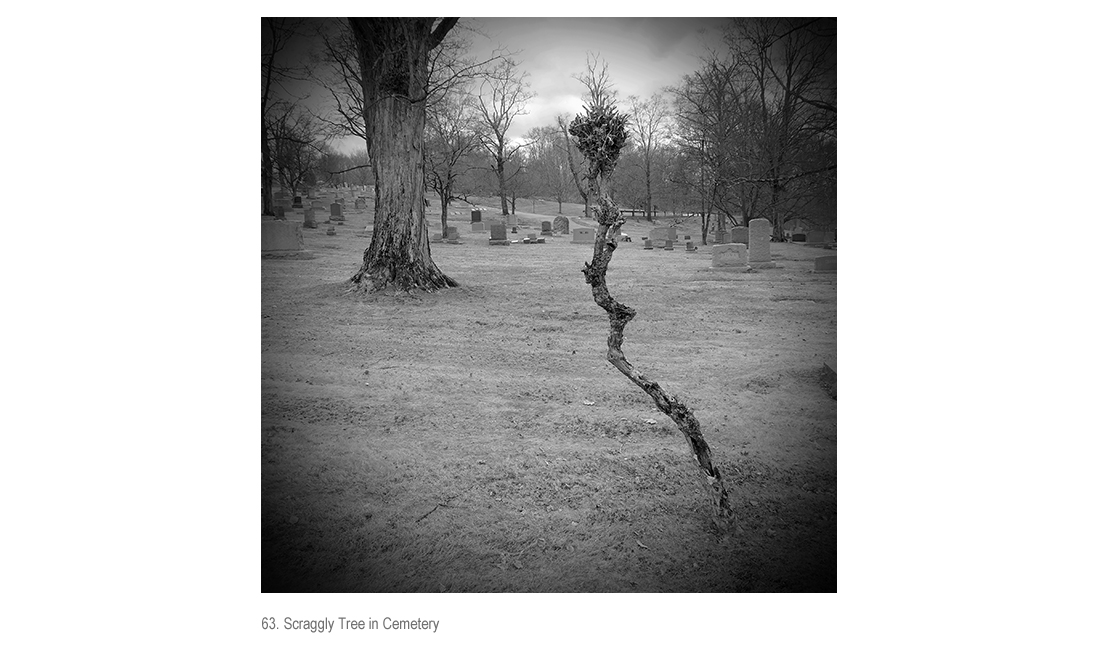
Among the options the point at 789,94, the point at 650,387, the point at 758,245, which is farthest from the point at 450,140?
the point at 650,387

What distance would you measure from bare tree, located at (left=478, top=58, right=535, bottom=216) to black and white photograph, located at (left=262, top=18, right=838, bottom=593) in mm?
18

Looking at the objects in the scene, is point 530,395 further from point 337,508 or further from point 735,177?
point 735,177

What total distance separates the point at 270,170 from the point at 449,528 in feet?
6.14

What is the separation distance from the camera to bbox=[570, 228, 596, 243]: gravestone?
15.1 m

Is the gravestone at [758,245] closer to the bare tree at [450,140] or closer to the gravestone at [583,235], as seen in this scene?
the bare tree at [450,140]

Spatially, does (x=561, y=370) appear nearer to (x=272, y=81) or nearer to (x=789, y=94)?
(x=789, y=94)

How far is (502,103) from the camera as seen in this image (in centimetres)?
308

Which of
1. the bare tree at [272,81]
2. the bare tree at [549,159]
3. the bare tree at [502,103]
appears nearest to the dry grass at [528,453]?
the bare tree at [272,81]

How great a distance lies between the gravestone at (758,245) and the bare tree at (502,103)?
5089mm

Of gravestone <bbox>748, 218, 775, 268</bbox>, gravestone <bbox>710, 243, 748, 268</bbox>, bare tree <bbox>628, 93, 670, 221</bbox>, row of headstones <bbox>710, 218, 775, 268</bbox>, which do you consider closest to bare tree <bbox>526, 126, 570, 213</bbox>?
bare tree <bbox>628, 93, 670, 221</bbox>

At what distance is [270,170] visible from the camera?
256cm

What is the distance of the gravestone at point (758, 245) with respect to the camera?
25.2 ft

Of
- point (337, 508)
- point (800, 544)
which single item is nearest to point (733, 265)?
point (800, 544)

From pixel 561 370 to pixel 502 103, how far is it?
166 centimetres
